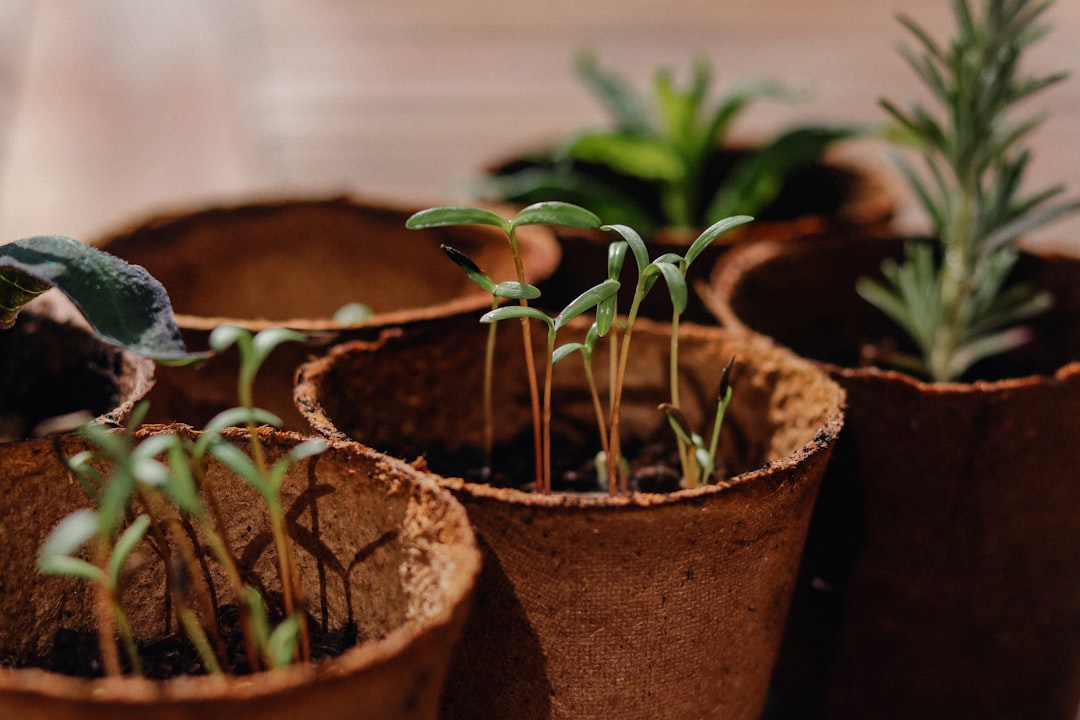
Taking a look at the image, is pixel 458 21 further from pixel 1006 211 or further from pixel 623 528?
pixel 623 528

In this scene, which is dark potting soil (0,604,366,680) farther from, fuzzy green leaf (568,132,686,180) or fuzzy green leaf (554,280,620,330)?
fuzzy green leaf (568,132,686,180)

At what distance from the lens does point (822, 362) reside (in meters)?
0.96

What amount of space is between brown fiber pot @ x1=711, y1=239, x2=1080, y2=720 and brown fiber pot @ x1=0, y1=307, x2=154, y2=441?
446mm

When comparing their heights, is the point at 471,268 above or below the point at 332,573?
above

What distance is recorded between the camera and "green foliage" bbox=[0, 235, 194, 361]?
20.9 inches

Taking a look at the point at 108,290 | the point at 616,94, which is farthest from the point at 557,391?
the point at 616,94

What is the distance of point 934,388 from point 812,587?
0.21 metres

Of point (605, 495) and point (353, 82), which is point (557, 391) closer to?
point (605, 495)

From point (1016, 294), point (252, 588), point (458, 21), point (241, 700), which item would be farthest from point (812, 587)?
point (458, 21)

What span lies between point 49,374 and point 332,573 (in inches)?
12.9

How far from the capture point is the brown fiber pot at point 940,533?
0.78 m

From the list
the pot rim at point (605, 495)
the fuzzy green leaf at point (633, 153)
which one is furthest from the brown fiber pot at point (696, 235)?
the pot rim at point (605, 495)

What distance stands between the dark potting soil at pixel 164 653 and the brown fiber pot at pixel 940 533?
373mm

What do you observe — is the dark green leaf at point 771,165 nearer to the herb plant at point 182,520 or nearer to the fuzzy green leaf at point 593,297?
the fuzzy green leaf at point 593,297
